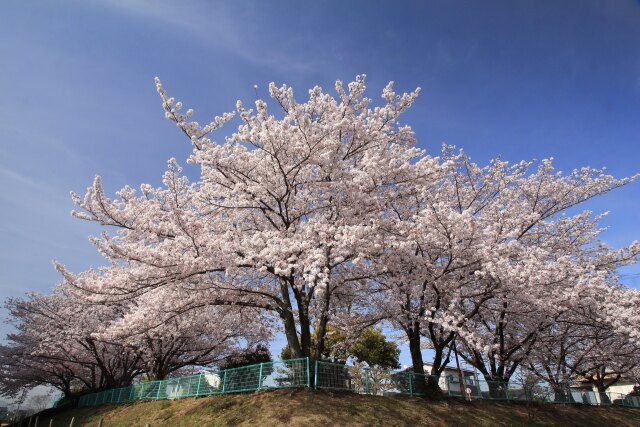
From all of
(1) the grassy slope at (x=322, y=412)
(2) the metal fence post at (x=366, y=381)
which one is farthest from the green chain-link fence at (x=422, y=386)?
(1) the grassy slope at (x=322, y=412)

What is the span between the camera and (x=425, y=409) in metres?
13.5

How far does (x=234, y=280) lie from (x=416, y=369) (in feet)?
29.1

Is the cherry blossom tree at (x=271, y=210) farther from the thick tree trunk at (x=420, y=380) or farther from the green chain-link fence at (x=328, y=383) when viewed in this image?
the thick tree trunk at (x=420, y=380)

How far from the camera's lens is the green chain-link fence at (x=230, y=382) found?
13.1 meters

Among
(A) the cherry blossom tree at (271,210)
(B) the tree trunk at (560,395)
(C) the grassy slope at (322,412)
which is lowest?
(C) the grassy slope at (322,412)

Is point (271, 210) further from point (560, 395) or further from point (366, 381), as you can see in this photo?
point (560, 395)

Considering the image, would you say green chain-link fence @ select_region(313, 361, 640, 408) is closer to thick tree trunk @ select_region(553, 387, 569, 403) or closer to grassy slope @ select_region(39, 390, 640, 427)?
thick tree trunk @ select_region(553, 387, 569, 403)

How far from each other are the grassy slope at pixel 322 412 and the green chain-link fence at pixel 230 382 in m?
0.43

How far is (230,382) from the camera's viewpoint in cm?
1455

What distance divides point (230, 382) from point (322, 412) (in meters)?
4.74

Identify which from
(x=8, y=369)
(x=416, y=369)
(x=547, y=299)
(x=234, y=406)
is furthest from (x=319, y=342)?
(x=8, y=369)

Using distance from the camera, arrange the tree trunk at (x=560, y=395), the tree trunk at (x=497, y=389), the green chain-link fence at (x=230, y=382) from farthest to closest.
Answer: the tree trunk at (x=560, y=395) → the tree trunk at (x=497, y=389) → the green chain-link fence at (x=230, y=382)

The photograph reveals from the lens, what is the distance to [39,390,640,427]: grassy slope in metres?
11.4

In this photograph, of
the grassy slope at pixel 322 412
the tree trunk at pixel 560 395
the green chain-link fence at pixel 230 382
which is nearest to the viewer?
the grassy slope at pixel 322 412
